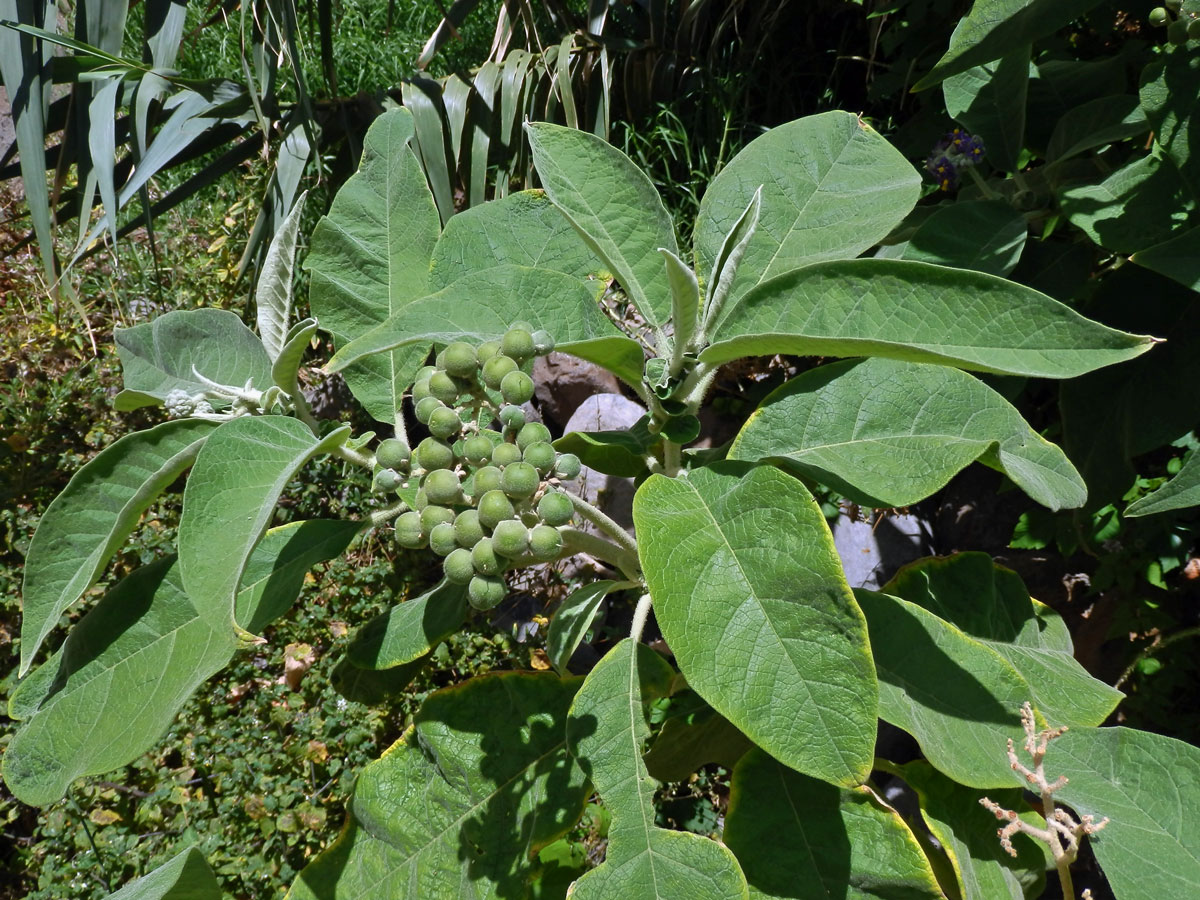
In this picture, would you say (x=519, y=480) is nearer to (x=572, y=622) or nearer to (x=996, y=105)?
(x=572, y=622)

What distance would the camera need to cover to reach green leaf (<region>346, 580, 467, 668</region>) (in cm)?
132

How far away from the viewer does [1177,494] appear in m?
1.13

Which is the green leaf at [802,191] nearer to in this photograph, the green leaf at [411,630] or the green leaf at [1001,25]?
the green leaf at [1001,25]

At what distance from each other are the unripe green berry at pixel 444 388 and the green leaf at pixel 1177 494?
0.88m

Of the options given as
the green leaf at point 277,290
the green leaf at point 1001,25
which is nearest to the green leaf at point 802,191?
the green leaf at point 1001,25

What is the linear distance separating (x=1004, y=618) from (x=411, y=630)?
100 cm

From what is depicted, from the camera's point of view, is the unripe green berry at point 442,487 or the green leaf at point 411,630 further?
the green leaf at point 411,630

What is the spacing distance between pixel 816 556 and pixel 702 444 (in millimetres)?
2035

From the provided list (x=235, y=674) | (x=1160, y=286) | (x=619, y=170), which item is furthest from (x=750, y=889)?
(x=235, y=674)

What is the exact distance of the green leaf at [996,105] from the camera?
1.54m

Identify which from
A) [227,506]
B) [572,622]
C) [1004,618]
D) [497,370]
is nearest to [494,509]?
[497,370]

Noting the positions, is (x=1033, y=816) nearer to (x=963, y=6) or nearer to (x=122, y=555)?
(x=963, y=6)

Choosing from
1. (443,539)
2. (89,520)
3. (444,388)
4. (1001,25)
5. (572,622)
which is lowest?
(572,622)

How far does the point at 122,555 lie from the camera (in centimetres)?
303
